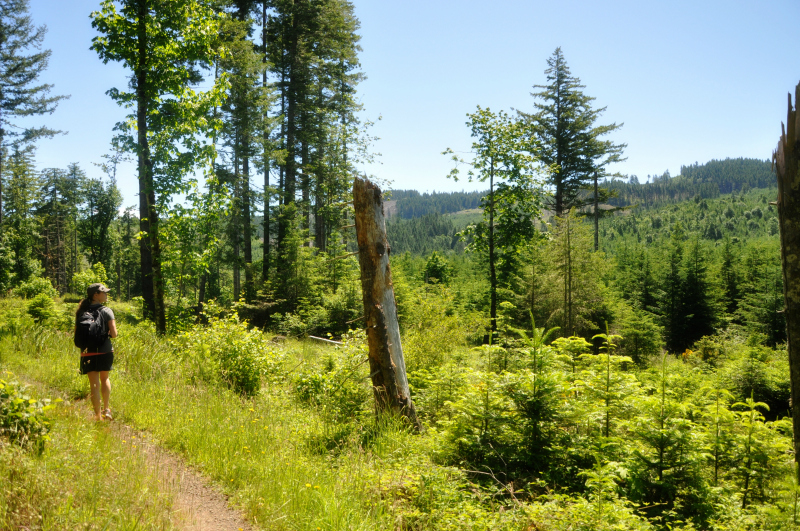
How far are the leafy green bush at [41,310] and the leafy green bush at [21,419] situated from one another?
8330 millimetres

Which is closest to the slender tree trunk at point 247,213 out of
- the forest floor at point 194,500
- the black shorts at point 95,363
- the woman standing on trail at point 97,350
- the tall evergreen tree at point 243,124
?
the tall evergreen tree at point 243,124

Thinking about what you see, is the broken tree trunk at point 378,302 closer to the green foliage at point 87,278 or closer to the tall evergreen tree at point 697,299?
the tall evergreen tree at point 697,299

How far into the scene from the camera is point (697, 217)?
9494 cm

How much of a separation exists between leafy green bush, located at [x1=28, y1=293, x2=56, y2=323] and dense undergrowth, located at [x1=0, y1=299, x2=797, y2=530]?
3.82 meters

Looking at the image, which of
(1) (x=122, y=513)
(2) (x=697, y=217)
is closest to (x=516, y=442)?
(1) (x=122, y=513)

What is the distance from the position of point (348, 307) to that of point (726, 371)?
11.8 meters

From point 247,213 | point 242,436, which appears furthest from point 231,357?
point 247,213

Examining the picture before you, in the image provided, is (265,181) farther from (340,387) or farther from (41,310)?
(340,387)

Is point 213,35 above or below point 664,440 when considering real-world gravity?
above

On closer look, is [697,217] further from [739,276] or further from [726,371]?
[726,371]

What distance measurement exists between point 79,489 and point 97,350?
3031mm

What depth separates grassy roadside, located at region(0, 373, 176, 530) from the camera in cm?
262

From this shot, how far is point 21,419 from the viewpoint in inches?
132

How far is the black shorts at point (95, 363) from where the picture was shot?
17.3 ft
